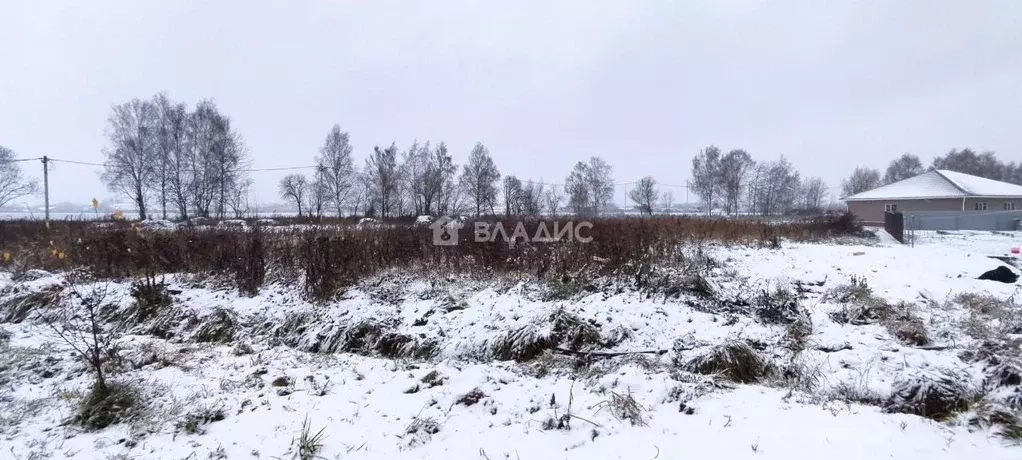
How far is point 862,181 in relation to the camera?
70.4 m

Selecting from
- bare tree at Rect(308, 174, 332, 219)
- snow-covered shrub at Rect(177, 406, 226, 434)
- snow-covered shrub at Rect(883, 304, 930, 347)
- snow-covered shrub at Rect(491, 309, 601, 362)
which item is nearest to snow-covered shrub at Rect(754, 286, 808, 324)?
snow-covered shrub at Rect(883, 304, 930, 347)

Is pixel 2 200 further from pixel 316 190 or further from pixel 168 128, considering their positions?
pixel 316 190

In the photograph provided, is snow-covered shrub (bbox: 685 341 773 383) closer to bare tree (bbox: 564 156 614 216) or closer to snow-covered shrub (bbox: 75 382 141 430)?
snow-covered shrub (bbox: 75 382 141 430)

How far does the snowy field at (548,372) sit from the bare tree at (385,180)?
30.4 m

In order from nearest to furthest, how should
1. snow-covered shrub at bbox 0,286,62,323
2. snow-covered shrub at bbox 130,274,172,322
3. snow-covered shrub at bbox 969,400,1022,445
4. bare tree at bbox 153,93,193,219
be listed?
snow-covered shrub at bbox 969,400,1022,445, snow-covered shrub at bbox 130,274,172,322, snow-covered shrub at bbox 0,286,62,323, bare tree at bbox 153,93,193,219

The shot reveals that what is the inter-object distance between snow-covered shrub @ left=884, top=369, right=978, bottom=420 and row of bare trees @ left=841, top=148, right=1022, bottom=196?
66517mm

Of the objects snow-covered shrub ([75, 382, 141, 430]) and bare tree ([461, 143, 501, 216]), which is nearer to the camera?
snow-covered shrub ([75, 382, 141, 430])

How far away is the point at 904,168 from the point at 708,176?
37.2 m

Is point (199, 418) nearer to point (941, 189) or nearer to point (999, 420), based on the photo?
point (999, 420)

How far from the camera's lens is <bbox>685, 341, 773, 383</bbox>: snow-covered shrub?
3.87m

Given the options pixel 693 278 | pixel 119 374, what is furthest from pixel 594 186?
pixel 119 374

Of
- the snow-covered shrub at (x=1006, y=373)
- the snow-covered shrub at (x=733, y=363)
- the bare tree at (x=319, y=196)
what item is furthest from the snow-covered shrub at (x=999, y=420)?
the bare tree at (x=319, y=196)

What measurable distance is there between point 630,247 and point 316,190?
37.5 meters

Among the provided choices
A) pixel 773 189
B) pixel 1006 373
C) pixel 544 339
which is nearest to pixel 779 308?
pixel 1006 373
